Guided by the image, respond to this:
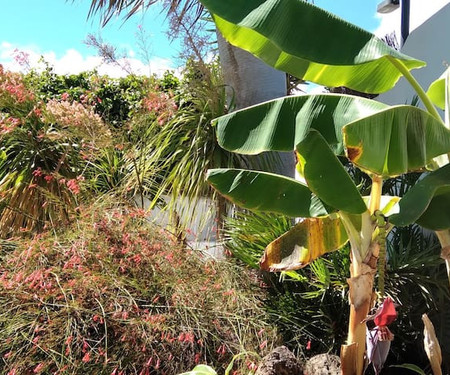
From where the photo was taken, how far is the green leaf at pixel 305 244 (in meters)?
3.71

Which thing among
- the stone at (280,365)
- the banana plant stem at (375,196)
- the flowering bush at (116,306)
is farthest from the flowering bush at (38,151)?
the banana plant stem at (375,196)

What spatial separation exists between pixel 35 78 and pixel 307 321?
5.34 m

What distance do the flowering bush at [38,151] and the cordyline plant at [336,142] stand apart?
241cm

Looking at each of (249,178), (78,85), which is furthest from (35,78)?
(249,178)

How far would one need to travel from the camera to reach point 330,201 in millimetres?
3021

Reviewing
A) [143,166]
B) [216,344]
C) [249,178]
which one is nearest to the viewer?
[249,178]

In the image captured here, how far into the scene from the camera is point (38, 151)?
21.1 ft

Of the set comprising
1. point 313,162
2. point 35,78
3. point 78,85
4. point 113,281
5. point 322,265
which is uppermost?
point 78,85

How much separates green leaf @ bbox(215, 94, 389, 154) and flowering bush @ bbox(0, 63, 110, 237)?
2.31 m

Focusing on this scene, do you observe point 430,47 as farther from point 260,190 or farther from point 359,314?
point 359,314

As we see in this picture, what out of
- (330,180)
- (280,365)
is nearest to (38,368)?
(280,365)

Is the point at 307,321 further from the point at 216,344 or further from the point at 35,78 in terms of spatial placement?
the point at 35,78

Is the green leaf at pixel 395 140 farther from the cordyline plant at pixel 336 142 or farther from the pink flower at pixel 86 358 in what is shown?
the pink flower at pixel 86 358

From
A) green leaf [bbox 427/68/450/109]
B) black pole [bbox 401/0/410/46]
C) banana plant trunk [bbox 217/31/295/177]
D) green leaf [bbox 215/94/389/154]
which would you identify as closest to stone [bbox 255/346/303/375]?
green leaf [bbox 215/94/389/154]
